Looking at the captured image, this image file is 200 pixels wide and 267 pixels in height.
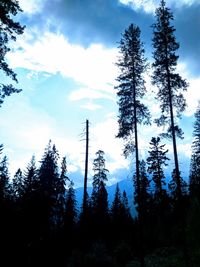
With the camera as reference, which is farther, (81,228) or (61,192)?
(61,192)

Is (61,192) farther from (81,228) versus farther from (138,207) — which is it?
(138,207)

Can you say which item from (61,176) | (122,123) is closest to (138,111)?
(122,123)

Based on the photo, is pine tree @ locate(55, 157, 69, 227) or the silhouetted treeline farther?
pine tree @ locate(55, 157, 69, 227)

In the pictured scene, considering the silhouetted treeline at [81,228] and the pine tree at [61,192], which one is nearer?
the silhouetted treeline at [81,228]

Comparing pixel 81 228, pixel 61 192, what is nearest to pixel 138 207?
pixel 81 228

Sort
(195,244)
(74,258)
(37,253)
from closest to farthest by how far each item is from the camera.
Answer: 1. (37,253)
2. (195,244)
3. (74,258)

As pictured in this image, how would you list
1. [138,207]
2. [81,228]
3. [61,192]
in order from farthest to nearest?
Answer: 1. [61,192]
2. [81,228]
3. [138,207]

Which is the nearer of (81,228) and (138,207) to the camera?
(138,207)

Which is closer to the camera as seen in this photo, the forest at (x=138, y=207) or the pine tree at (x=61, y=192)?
the forest at (x=138, y=207)

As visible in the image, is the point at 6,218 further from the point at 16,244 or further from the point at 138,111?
the point at 138,111

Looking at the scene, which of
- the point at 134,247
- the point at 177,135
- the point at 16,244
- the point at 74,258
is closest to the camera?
the point at 16,244

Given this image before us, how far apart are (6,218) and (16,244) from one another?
1.29m

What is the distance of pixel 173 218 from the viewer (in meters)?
37.9

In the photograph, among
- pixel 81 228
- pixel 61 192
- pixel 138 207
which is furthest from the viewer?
pixel 61 192
